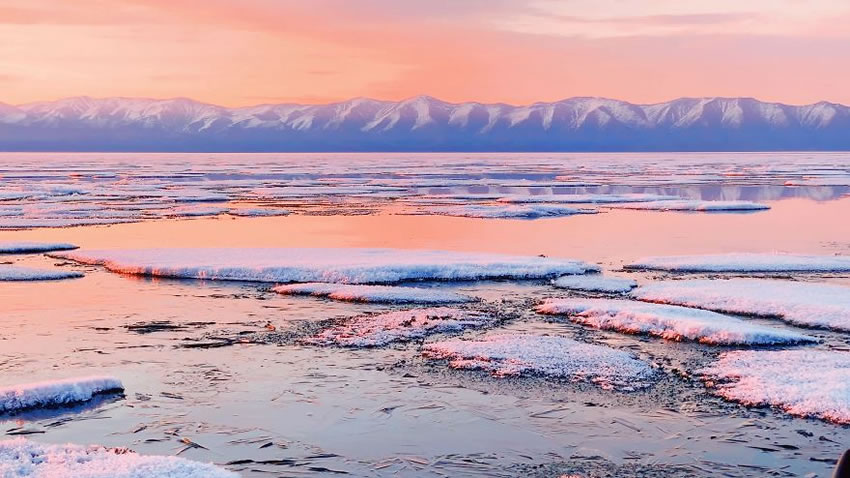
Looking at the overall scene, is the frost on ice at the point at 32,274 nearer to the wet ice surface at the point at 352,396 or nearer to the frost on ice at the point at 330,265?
the wet ice surface at the point at 352,396

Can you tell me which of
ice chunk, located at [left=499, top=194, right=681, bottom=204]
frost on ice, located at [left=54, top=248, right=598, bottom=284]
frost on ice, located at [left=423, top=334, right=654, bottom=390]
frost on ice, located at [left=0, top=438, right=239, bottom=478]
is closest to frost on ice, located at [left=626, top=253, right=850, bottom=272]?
frost on ice, located at [left=54, top=248, right=598, bottom=284]

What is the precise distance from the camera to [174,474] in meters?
7.31

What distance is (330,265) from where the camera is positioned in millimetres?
18328

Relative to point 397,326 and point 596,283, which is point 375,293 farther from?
point 596,283

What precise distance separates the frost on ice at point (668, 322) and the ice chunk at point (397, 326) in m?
1.40

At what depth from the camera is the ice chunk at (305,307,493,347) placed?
12.4 meters

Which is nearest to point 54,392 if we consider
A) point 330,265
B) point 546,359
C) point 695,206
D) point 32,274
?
point 546,359

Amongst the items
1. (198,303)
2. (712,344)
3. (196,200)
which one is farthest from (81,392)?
(196,200)

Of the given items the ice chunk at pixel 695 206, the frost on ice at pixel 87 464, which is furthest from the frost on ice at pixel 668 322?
the ice chunk at pixel 695 206

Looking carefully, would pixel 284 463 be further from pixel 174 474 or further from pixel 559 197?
pixel 559 197

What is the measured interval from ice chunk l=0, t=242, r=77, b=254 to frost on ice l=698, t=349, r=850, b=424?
16.2 metres

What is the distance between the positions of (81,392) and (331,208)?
26342 millimetres

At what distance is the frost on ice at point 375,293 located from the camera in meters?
15.4

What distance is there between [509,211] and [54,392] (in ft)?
81.4
